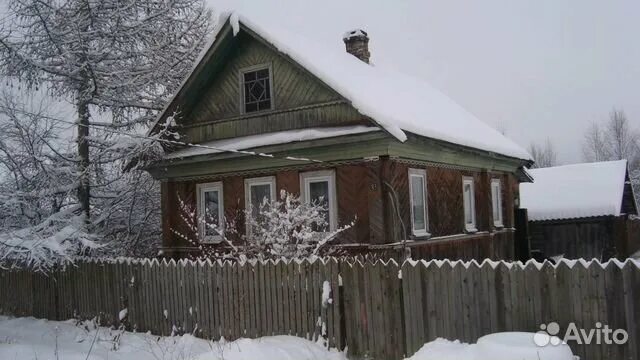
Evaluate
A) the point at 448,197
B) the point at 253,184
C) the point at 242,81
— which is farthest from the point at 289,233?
the point at 448,197

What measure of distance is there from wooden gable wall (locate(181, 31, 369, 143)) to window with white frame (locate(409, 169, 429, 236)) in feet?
7.20

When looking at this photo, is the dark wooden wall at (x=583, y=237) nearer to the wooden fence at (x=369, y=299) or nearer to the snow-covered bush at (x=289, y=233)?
the snow-covered bush at (x=289, y=233)

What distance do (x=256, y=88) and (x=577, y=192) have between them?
16.6 metres

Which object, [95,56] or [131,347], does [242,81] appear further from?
[131,347]

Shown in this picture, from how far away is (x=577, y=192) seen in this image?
81.5 feet

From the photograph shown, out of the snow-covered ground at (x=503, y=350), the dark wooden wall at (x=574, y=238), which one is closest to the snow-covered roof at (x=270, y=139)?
the snow-covered ground at (x=503, y=350)

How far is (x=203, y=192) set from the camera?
15.2 m

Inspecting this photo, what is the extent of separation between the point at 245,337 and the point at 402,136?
459 centimetres

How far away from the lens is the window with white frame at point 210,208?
581 inches

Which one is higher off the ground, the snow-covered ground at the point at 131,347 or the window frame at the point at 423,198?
the window frame at the point at 423,198

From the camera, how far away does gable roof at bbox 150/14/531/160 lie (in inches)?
468

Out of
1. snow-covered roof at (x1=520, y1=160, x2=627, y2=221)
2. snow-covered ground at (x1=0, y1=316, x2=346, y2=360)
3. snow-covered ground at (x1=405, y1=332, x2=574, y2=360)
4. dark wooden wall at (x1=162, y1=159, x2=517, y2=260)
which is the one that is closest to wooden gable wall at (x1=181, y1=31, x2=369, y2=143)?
dark wooden wall at (x1=162, y1=159, x2=517, y2=260)

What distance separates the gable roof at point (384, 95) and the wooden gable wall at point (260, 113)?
323 mm

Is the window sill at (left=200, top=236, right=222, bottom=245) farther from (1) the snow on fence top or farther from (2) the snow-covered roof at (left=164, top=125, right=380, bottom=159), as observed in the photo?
(1) the snow on fence top
